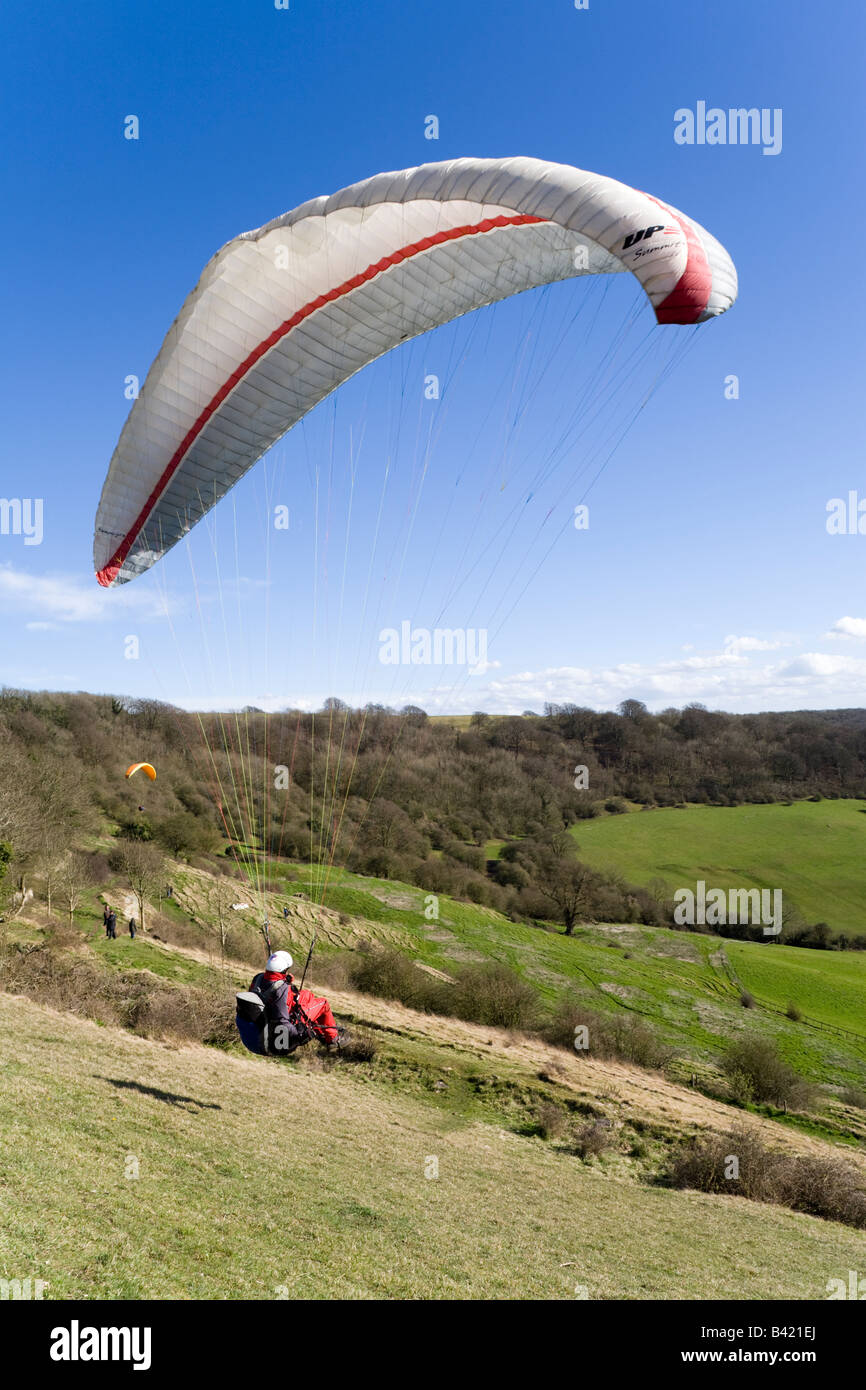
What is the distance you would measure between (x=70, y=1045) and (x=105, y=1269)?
7.40 metres

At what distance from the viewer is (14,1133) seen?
756 cm

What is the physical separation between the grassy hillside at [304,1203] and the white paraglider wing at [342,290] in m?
7.72

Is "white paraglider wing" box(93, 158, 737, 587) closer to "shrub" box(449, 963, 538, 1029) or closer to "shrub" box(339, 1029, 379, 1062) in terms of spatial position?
"shrub" box(339, 1029, 379, 1062)

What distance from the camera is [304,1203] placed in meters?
8.08

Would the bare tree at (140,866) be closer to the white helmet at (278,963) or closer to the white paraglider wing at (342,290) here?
the white paraglider wing at (342,290)

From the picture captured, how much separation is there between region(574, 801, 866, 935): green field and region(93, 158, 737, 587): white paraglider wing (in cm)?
5363

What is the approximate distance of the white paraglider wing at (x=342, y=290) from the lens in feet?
21.1

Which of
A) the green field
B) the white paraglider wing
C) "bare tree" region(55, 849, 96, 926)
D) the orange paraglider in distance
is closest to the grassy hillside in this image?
the orange paraglider in distance

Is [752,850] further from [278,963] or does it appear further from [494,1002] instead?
[278,963]

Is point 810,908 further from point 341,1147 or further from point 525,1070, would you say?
point 341,1147

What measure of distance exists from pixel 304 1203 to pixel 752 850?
6643 centimetres

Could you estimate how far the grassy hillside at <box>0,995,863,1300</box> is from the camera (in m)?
6.00

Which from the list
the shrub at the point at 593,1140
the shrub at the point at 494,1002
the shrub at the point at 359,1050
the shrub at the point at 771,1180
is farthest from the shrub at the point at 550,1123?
the shrub at the point at 494,1002
